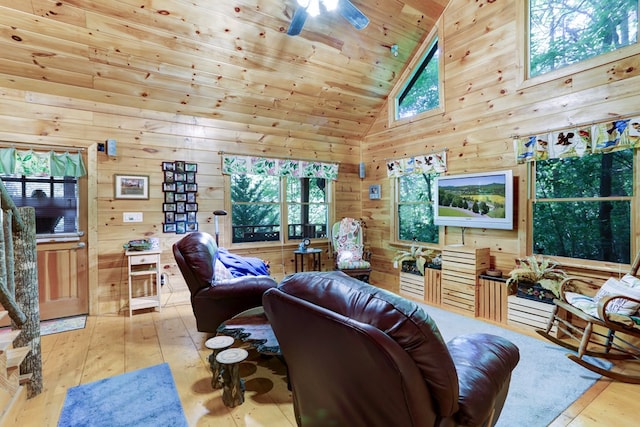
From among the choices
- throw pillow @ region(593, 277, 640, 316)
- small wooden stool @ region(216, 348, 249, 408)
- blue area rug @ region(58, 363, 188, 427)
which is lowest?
blue area rug @ region(58, 363, 188, 427)

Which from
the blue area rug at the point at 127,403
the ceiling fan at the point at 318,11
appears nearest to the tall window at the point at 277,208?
the ceiling fan at the point at 318,11

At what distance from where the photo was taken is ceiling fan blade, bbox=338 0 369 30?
2.89m

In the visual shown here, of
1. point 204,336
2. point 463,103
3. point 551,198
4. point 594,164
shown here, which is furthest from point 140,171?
point 594,164

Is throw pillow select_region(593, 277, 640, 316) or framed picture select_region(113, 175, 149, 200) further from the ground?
framed picture select_region(113, 175, 149, 200)

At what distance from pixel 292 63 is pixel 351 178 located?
2.37 meters

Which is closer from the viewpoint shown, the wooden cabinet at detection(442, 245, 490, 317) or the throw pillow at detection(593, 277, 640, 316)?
the throw pillow at detection(593, 277, 640, 316)

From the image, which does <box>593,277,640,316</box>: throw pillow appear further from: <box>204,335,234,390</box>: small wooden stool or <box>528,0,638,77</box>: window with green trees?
<box>204,335,234,390</box>: small wooden stool

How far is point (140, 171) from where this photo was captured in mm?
4090

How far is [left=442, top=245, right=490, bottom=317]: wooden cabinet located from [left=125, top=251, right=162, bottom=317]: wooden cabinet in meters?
3.66

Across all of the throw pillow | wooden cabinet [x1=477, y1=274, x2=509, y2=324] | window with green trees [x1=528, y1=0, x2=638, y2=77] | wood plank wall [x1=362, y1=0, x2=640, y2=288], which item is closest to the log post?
wooden cabinet [x1=477, y1=274, x2=509, y2=324]

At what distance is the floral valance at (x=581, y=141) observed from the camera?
2.89 metres

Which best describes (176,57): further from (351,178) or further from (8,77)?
(351,178)

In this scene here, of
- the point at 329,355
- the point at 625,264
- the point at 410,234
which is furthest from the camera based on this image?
the point at 410,234

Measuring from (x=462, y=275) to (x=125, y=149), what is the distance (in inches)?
179
